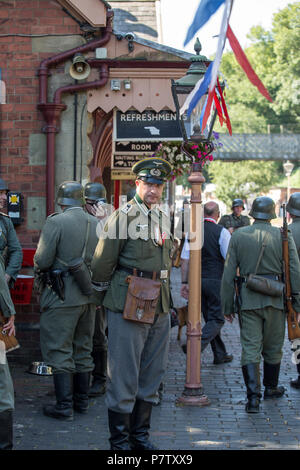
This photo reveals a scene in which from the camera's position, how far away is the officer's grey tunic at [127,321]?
→ 541 cm

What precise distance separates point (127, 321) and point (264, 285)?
2.11 metres

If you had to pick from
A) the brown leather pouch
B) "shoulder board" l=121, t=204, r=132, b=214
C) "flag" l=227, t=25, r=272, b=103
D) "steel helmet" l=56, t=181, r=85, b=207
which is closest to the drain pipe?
"steel helmet" l=56, t=181, r=85, b=207

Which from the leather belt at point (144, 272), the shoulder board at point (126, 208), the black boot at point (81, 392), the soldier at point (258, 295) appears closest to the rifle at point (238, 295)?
the soldier at point (258, 295)

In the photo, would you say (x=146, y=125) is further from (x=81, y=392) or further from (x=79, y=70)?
(x=81, y=392)

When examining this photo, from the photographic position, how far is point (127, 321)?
543 centimetres

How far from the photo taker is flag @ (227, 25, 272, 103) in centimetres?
493

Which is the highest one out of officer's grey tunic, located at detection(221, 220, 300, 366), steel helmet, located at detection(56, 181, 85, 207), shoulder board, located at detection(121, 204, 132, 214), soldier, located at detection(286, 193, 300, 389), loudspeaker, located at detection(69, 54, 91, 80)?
loudspeaker, located at detection(69, 54, 91, 80)

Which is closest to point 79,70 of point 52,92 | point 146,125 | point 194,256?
point 52,92

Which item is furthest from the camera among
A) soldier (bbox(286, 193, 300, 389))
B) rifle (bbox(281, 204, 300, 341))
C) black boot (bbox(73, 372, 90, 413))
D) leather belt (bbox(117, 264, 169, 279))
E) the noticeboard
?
the noticeboard

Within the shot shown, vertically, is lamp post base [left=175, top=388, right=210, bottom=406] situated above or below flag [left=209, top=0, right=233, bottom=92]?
below

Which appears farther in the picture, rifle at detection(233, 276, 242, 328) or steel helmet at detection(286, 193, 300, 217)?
steel helmet at detection(286, 193, 300, 217)

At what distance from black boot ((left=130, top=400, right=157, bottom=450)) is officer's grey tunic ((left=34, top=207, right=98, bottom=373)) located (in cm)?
131

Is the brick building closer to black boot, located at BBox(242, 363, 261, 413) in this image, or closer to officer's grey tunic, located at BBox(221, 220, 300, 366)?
officer's grey tunic, located at BBox(221, 220, 300, 366)

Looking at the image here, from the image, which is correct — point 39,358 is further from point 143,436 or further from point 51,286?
point 143,436
